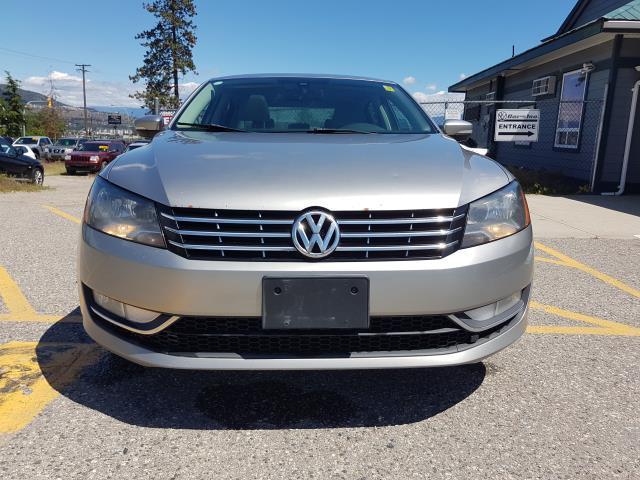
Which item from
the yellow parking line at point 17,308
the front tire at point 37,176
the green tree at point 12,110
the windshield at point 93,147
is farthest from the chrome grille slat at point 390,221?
the green tree at point 12,110

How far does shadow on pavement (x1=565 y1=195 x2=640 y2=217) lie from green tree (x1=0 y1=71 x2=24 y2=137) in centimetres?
5980

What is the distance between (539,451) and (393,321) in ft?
2.47

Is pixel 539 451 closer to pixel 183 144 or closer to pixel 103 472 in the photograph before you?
pixel 103 472

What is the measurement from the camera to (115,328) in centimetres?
204

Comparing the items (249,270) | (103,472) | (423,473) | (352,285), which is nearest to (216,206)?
(249,270)

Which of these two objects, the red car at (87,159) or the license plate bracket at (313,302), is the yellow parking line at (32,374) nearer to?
the license plate bracket at (313,302)

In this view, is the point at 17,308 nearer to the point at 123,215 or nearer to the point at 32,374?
the point at 32,374

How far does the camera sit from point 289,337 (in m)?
1.89

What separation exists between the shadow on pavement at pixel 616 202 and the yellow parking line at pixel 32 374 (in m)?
8.50

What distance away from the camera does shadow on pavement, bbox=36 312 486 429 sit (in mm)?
2133

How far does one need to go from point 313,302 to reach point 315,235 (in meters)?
0.24

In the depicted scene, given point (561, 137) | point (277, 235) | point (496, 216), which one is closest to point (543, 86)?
point (561, 137)

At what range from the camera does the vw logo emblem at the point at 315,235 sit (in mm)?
1842

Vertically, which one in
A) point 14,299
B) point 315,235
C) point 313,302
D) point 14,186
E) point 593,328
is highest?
point 315,235
